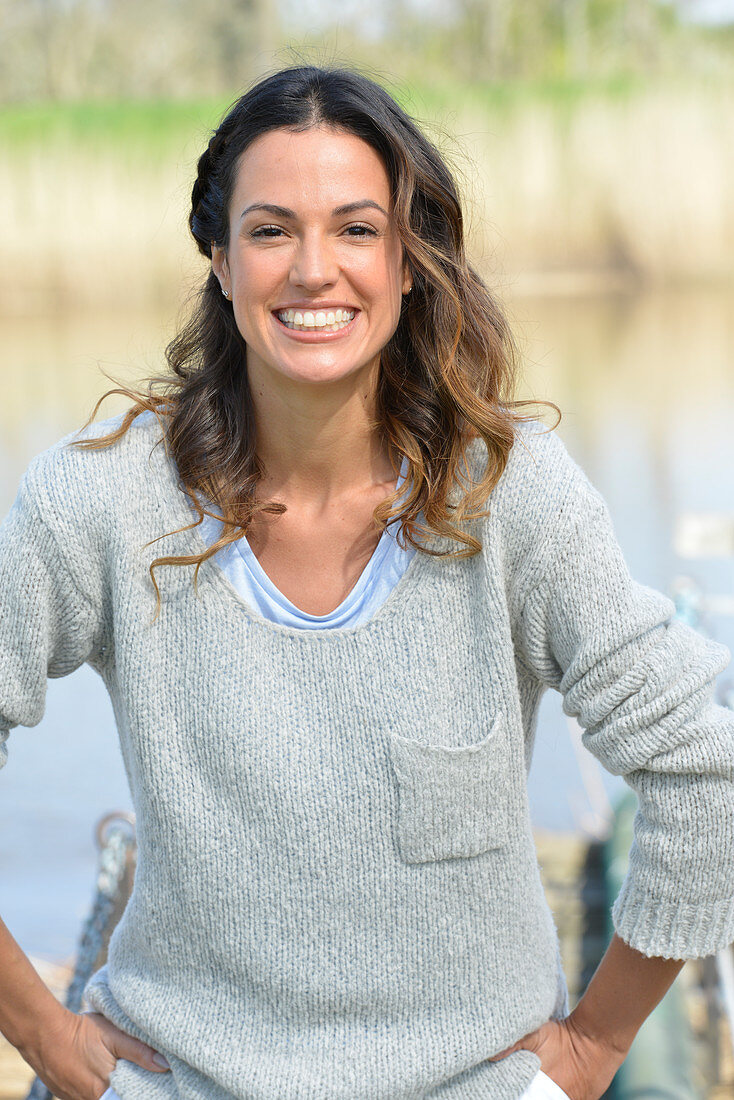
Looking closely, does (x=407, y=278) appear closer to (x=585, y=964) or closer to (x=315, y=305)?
(x=315, y=305)

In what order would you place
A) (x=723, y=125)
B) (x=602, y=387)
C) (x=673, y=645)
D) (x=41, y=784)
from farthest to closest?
(x=723, y=125) → (x=602, y=387) → (x=41, y=784) → (x=673, y=645)

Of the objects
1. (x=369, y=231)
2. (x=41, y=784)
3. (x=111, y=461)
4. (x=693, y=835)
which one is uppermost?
(x=369, y=231)

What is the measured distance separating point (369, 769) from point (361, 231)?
413mm

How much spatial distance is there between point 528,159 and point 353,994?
5.64 m

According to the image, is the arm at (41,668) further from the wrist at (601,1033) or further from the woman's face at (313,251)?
the wrist at (601,1033)

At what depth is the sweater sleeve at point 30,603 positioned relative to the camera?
3.03 feet

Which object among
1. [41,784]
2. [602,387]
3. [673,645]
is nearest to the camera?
[673,645]

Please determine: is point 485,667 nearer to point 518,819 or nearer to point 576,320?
point 518,819

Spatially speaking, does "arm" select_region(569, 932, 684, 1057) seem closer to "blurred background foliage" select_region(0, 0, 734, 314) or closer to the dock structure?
the dock structure

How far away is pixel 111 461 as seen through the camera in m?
0.96

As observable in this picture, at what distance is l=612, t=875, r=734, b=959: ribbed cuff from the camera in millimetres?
941

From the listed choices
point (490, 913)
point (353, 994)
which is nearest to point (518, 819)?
point (490, 913)

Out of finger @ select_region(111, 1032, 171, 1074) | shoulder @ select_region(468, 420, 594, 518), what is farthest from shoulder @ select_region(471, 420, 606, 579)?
finger @ select_region(111, 1032, 171, 1074)

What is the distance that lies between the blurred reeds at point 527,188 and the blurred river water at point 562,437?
217mm
